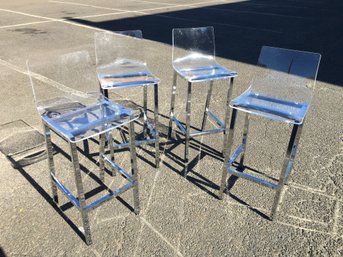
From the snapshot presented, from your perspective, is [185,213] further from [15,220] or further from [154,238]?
[15,220]

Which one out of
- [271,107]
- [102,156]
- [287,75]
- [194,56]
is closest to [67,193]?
[102,156]

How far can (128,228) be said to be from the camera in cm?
237

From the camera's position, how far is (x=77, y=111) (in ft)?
7.66

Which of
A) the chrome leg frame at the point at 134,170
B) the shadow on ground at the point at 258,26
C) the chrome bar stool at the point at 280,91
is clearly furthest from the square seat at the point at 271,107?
the shadow on ground at the point at 258,26

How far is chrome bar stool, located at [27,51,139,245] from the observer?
2104 mm

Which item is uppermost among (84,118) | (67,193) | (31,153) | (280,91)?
(280,91)

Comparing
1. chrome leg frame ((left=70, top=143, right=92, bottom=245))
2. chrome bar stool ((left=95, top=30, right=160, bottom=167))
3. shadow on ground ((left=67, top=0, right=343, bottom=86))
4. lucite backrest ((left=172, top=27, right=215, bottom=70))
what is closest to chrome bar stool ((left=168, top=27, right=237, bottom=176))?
lucite backrest ((left=172, top=27, right=215, bottom=70))

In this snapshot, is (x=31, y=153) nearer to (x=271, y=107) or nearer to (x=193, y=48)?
(x=193, y=48)

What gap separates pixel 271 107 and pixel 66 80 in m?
1.65

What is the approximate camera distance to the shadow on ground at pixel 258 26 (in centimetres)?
667

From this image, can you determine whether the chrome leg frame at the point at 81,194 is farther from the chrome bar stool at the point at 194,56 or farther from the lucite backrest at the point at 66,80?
the chrome bar stool at the point at 194,56

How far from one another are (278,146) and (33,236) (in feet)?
8.44

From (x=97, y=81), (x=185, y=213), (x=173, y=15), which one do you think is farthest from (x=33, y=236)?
(x=173, y=15)

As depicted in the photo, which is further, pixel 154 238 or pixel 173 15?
pixel 173 15
